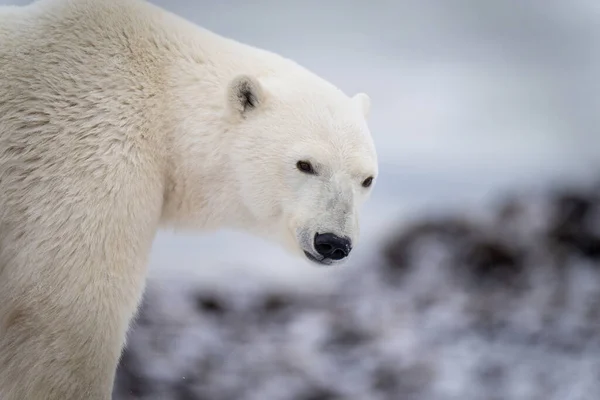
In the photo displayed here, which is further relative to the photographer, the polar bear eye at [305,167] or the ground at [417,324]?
the ground at [417,324]

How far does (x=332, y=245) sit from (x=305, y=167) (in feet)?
1.04

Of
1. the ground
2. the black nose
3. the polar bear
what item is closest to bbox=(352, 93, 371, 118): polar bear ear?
the polar bear

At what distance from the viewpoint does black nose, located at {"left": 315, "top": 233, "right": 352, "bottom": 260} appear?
2.54 metres

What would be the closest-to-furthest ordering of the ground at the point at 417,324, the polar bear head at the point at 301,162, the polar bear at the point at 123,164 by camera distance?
the polar bear at the point at 123,164
the polar bear head at the point at 301,162
the ground at the point at 417,324

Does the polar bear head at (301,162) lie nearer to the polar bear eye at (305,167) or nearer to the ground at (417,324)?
the polar bear eye at (305,167)

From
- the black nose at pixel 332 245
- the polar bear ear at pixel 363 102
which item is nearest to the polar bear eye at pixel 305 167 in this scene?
the black nose at pixel 332 245

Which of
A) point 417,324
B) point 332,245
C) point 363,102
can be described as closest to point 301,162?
point 332,245

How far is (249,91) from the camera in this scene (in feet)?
8.87

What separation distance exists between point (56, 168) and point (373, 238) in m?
5.78

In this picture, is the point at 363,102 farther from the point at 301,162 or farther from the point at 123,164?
the point at 123,164

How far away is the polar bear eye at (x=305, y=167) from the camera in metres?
2.63

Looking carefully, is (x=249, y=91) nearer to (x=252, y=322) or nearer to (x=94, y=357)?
(x=94, y=357)

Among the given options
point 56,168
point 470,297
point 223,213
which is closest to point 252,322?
point 470,297

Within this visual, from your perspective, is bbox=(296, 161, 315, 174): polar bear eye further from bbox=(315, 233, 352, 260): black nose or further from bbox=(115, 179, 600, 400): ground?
bbox=(115, 179, 600, 400): ground
